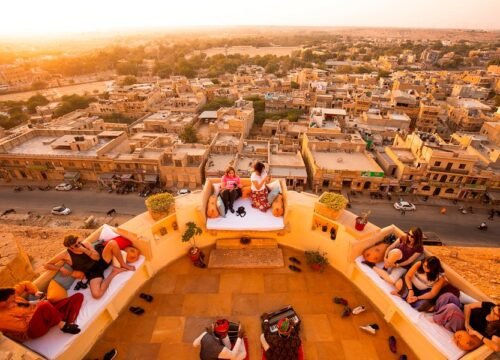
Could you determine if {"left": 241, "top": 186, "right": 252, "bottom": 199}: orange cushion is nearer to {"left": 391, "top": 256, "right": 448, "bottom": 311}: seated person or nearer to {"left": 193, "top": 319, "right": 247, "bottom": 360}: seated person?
{"left": 193, "top": 319, "right": 247, "bottom": 360}: seated person

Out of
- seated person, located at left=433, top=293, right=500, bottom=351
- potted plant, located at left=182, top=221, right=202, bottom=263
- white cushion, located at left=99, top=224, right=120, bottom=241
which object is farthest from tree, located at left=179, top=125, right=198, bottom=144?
seated person, located at left=433, top=293, right=500, bottom=351

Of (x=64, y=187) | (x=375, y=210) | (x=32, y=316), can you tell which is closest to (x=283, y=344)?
(x=32, y=316)

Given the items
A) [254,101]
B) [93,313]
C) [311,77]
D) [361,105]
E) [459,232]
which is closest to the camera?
[93,313]

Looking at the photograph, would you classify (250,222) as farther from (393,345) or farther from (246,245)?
(393,345)

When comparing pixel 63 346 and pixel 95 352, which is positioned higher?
pixel 63 346

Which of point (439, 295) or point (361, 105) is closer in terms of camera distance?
point (439, 295)

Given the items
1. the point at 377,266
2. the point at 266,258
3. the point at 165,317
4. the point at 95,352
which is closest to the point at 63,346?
the point at 95,352

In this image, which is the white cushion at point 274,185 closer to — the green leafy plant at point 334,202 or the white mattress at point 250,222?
the white mattress at point 250,222

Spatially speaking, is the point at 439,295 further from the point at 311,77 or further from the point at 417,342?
the point at 311,77
